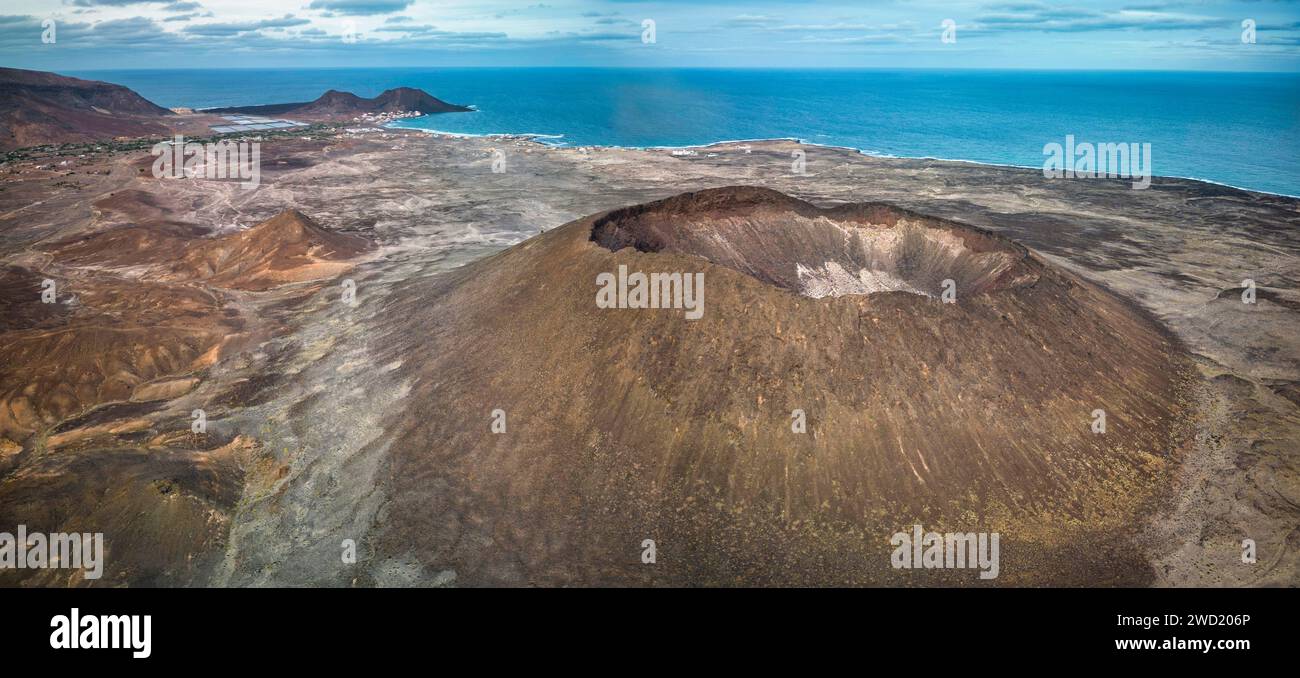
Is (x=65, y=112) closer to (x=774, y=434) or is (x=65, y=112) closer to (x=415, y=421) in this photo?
(x=415, y=421)

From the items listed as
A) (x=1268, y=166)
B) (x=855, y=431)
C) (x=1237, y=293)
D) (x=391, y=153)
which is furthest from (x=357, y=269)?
(x=1268, y=166)

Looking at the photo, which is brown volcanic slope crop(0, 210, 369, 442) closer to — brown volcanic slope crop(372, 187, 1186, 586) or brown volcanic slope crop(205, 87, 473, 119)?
brown volcanic slope crop(372, 187, 1186, 586)

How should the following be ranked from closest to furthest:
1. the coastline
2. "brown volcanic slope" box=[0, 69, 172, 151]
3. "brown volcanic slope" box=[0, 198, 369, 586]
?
1. "brown volcanic slope" box=[0, 198, 369, 586]
2. the coastline
3. "brown volcanic slope" box=[0, 69, 172, 151]

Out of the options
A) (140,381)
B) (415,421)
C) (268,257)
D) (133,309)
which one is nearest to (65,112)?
(268,257)

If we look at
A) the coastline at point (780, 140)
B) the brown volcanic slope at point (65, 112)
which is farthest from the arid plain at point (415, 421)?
the brown volcanic slope at point (65, 112)

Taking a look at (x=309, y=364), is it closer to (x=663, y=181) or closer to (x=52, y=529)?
A: (x=52, y=529)

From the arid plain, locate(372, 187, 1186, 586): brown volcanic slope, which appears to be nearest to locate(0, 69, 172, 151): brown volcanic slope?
the arid plain
